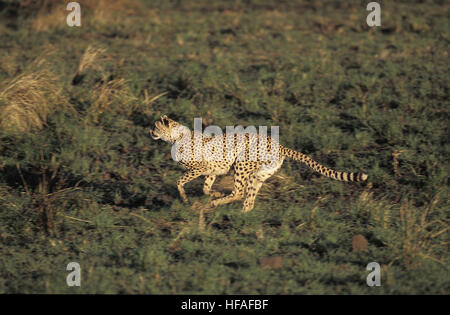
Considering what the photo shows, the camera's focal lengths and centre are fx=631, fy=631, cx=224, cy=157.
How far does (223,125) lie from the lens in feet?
27.7

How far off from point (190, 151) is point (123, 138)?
1.72 metres

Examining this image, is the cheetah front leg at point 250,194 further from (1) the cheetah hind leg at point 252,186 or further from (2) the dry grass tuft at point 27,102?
(2) the dry grass tuft at point 27,102

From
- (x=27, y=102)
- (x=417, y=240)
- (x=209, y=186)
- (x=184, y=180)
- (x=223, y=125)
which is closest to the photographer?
(x=417, y=240)

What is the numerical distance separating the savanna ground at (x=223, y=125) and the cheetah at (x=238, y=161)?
0.66 ft

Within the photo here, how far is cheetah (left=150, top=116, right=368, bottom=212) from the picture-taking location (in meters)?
6.43

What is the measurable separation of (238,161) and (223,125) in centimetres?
202

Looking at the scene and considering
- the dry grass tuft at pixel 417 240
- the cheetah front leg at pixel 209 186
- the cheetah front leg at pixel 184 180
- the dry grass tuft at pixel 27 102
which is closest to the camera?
the dry grass tuft at pixel 417 240

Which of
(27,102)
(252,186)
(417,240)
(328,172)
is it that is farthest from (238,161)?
(27,102)

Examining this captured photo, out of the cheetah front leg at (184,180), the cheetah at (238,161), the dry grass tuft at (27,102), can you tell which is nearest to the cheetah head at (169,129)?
the cheetah at (238,161)

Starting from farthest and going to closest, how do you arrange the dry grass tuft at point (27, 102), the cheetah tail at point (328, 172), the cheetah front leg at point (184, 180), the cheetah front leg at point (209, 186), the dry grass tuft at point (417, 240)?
1. the dry grass tuft at point (27, 102)
2. the cheetah front leg at point (209, 186)
3. the cheetah front leg at point (184, 180)
4. the cheetah tail at point (328, 172)
5. the dry grass tuft at point (417, 240)

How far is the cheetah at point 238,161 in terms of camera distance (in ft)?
21.1

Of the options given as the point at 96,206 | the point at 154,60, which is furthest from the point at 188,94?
the point at 96,206

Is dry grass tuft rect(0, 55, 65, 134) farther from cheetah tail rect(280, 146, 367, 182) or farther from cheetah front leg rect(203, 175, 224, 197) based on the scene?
cheetah tail rect(280, 146, 367, 182)

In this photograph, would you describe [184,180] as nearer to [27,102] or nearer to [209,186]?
[209,186]
